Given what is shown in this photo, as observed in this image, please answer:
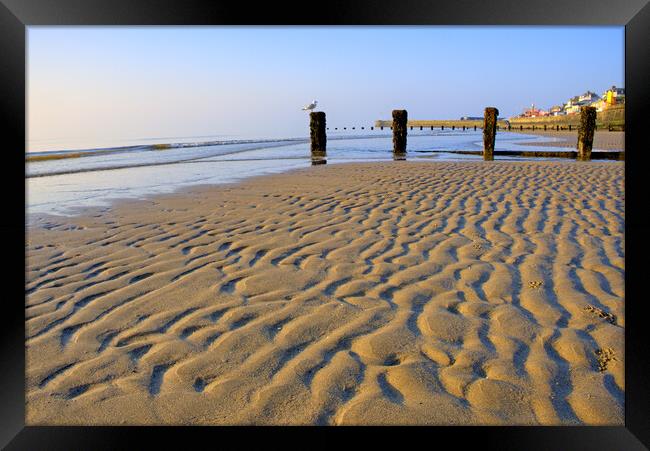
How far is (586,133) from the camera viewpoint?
1573cm

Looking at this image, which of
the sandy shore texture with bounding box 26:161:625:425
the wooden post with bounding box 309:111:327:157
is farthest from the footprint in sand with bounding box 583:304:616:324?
the wooden post with bounding box 309:111:327:157

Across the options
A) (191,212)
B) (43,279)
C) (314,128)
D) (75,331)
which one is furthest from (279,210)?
(314,128)

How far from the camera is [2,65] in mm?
1379

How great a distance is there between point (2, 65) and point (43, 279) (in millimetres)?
3000

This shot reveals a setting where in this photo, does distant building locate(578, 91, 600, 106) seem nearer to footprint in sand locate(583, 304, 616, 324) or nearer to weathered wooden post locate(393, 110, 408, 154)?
weathered wooden post locate(393, 110, 408, 154)

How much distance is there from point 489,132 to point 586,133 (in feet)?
9.68

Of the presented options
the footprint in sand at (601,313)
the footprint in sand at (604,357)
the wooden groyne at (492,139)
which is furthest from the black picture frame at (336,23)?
the wooden groyne at (492,139)

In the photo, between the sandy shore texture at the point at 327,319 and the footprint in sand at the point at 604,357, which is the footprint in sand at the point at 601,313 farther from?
the footprint in sand at the point at 604,357

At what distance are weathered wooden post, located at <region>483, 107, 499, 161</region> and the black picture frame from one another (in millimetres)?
15419

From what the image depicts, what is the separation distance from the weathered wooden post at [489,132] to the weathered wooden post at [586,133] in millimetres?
2594

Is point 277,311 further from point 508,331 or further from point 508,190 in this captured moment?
point 508,190

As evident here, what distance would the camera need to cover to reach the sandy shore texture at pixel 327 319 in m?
2.19

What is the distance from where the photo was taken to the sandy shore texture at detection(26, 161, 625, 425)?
7.18 feet

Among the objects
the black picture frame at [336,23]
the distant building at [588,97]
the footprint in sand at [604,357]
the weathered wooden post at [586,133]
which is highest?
the distant building at [588,97]
